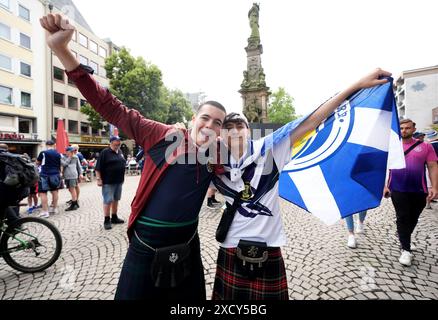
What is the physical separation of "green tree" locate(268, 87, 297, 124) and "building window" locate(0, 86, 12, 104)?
3562 cm

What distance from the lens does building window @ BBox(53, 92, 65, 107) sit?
26730 millimetres

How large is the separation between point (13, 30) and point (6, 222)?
27.7 meters

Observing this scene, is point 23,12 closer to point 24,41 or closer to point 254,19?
point 24,41

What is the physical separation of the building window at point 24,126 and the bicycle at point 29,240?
25446 millimetres

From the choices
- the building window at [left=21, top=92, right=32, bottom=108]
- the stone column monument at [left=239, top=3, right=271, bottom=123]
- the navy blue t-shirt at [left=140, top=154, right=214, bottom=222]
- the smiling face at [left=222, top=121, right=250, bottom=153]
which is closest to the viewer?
the navy blue t-shirt at [left=140, top=154, right=214, bottom=222]

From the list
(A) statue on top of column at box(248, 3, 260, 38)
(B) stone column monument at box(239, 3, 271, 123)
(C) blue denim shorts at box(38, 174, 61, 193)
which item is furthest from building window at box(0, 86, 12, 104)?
(A) statue on top of column at box(248, 3, 260, 38)

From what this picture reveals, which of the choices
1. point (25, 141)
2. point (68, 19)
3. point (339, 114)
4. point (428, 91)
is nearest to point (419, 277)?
point (339, 114)

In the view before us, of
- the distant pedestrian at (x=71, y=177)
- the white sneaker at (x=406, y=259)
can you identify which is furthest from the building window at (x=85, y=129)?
the white sneaker at (x=406, y=259)

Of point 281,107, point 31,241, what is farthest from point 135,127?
point 281,107

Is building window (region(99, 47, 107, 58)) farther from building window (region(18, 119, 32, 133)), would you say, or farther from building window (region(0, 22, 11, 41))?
building window (region(18, 119, 32, 133))

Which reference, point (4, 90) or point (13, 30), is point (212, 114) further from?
point (13, 30)

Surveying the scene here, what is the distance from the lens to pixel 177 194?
5.24ft

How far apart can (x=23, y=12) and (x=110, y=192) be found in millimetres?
28879

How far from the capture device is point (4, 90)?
21312mm
